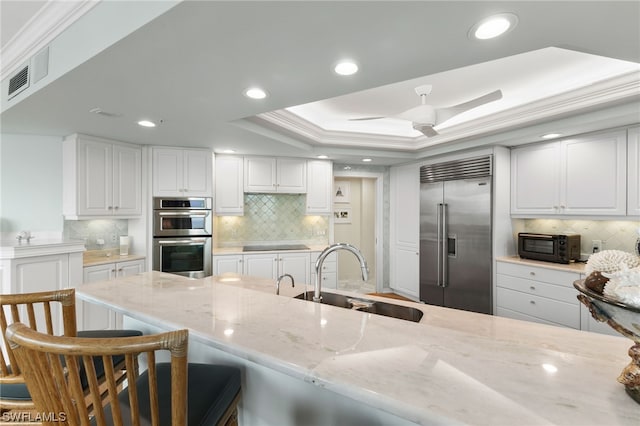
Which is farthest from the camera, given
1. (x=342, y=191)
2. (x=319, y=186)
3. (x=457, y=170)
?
(x=342, y=191)

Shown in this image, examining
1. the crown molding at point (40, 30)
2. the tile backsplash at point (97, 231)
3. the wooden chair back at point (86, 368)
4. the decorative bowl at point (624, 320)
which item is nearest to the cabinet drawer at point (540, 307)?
the decorative bowl at point (624, 320)

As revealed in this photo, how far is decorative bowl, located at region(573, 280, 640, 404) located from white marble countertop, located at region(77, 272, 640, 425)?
3 centimetres

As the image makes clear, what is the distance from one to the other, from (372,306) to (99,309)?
9.68 ft

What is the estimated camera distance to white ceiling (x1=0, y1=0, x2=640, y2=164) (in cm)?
122

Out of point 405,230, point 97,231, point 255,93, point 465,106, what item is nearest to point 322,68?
point 255,93

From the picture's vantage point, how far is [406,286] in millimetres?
4957

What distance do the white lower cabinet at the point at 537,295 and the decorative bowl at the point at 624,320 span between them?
2.74 meters

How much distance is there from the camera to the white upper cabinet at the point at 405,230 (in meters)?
4.76

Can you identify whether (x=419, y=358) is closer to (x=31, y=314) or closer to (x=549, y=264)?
(x=31, y=314)

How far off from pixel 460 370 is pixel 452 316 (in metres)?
0.94

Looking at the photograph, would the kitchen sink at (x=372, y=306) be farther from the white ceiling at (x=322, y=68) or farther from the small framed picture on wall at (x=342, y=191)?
the small framed picture on wall at (x=342, y=191)

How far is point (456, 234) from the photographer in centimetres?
403

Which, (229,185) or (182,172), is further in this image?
(229,185)

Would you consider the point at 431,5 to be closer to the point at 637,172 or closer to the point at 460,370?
the point at 460,370
